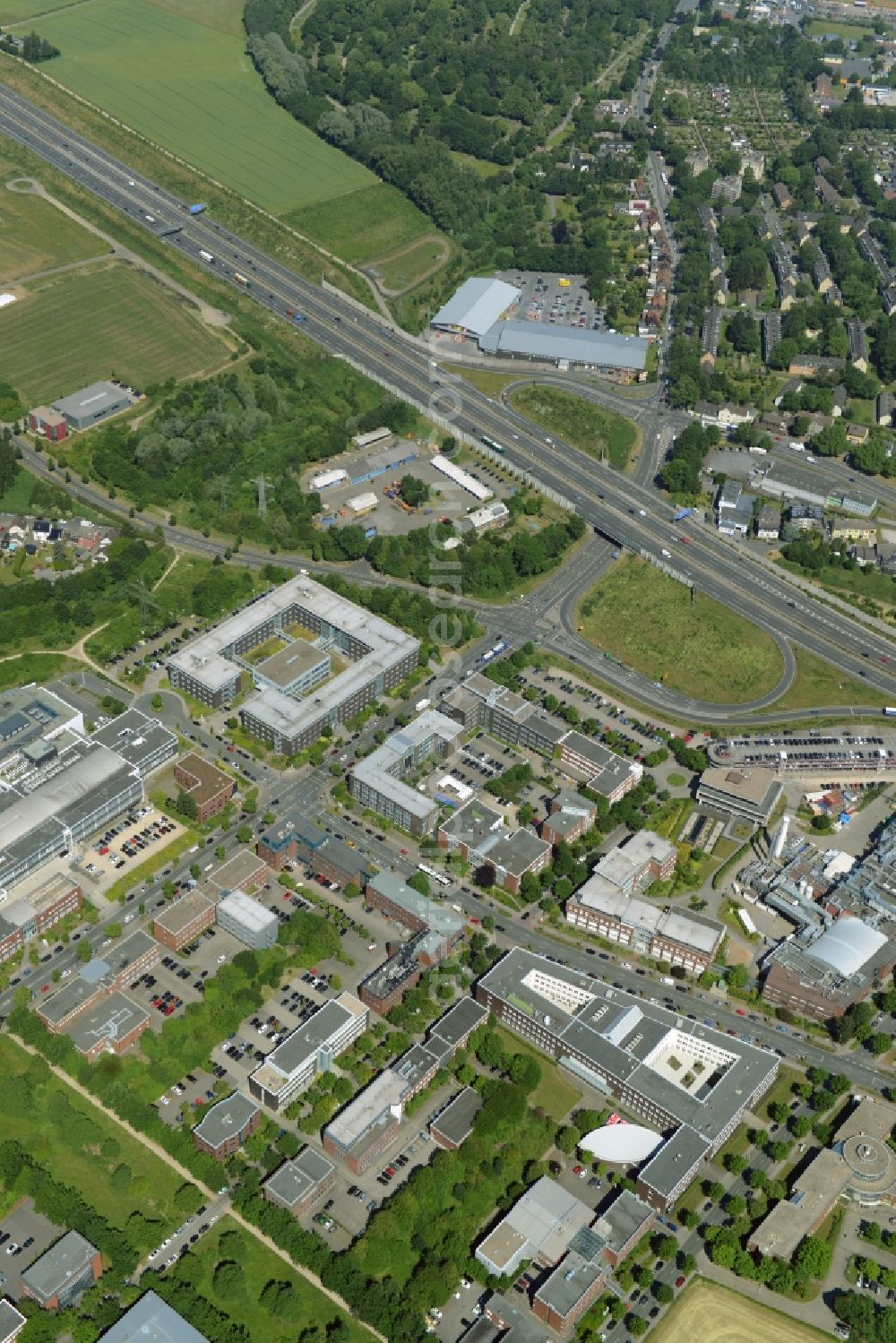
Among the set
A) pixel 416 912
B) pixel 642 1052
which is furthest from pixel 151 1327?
pixel 642 1052

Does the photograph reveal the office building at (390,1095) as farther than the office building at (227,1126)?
Yes

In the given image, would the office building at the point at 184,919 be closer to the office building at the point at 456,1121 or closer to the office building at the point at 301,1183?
the office building at the point at 301,1183

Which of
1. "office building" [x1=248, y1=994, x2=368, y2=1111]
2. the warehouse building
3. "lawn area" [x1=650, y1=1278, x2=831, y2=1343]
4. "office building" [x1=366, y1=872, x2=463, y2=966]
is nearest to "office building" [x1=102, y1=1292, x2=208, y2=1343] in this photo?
"office building" [x1=248, y1=994, x2=368, y2=1111]

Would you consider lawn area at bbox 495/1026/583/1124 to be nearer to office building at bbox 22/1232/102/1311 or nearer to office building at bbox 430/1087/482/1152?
office building at bbox 430/1087/482/1152

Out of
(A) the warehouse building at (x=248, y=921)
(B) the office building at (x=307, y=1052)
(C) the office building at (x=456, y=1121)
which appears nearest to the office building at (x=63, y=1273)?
(B) the office building at (x=307, y=1052)

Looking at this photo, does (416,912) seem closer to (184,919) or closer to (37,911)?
(184,919)

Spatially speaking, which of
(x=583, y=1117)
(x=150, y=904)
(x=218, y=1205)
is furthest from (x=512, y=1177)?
(x=150, y=904)

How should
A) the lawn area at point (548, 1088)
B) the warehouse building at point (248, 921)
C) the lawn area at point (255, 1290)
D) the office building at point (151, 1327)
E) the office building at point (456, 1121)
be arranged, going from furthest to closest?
the warehouse building at point (248, 921) → the lawn area at point (548, 1088) → the office building at point (456, 1121) → the lawn area at point (255, 1290) → the office building at point (151, 1327)
